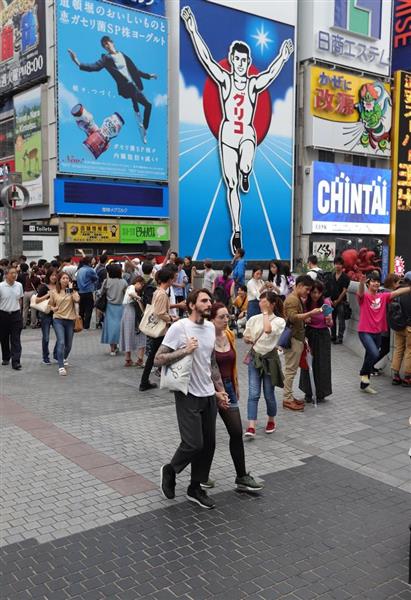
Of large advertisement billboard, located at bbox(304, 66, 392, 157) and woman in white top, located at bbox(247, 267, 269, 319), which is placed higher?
large advertisement billboard, located at bbox(304, 66, 392, 157)

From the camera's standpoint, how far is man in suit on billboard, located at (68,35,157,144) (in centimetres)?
2233

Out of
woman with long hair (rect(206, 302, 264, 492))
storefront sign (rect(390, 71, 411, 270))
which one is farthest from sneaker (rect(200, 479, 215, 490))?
storefront sign (rect(390, 71, 411, 270))

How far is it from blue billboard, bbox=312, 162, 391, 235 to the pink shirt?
20889 mm

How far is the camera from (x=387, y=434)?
22.9 ft

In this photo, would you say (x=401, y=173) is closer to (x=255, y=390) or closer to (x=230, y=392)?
(x=255, y=390)

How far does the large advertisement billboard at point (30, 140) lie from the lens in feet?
74.5

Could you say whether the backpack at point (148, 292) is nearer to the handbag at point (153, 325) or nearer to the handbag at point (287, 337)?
the handbag at point (153, 325)

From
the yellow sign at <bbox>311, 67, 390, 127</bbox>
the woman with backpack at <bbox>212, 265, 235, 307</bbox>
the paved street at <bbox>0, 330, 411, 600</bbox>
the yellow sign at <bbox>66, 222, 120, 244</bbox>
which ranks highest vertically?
the yellow sign at <bbox>311, 67, 390, 127</bbox>

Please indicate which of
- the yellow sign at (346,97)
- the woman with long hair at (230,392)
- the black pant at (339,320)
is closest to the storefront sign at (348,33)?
the yellow sign at (346,97)

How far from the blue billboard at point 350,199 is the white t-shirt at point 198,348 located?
993 inches

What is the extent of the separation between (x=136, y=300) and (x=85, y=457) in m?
4.82

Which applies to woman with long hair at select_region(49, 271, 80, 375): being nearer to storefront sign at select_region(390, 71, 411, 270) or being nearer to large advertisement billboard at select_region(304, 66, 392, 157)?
large advertisement billboard at select_region(304, 66, 392, 157)

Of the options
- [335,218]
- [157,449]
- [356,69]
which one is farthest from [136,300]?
[356,69]

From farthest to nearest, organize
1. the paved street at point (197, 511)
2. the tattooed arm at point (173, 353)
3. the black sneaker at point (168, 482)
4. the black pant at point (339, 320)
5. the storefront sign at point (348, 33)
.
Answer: the storefront sign at point (348, 33)
the black pant at point (339, 320)
the black sneaker at point (168, 482)
the tattooed arm at point (173, 353)
the paved street at point (197, 511)
